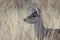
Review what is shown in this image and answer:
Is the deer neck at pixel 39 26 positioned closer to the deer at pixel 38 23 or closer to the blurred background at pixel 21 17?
the deer at pixel 38 23

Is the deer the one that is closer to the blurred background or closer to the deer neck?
the deer neck

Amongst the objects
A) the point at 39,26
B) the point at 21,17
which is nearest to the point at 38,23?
the point at 39,26

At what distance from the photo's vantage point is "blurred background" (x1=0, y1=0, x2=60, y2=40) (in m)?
2.96

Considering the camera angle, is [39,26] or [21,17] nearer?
[39,26]

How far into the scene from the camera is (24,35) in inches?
116

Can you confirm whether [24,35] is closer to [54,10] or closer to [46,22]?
[46,22]

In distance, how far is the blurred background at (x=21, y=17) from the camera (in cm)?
296

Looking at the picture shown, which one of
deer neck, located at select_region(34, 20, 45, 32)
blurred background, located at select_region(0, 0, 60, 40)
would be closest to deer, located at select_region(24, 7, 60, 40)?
deer neck, located at select_region(34, 20, 45, 32)

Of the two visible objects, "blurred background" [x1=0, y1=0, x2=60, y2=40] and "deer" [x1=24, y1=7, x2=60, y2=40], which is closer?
"deer" [x1=24, y1=7, x2=60, y2=40]

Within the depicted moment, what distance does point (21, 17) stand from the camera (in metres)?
3.15

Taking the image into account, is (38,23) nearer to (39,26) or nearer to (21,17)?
(39,26)

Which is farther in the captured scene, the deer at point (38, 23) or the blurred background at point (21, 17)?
the blurred background at point (21, 17)

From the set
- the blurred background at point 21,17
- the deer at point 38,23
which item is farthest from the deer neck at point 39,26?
the blurred background at point 21,17

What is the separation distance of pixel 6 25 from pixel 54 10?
67 centimetres
